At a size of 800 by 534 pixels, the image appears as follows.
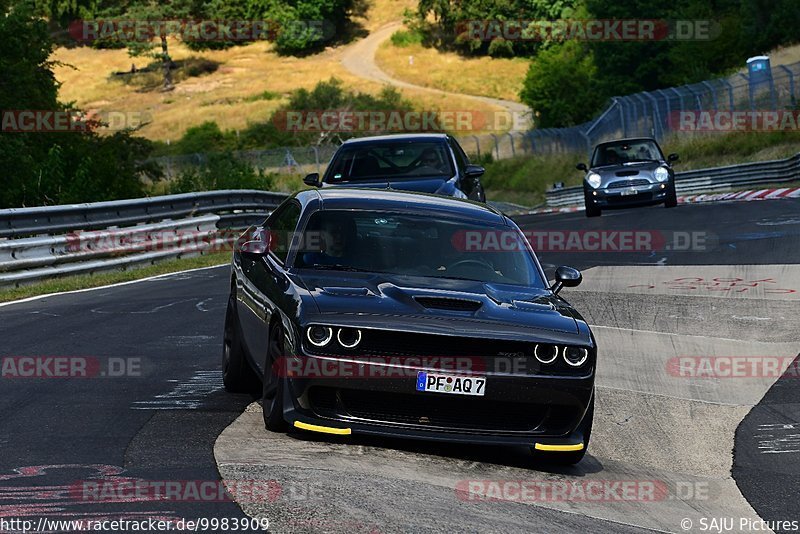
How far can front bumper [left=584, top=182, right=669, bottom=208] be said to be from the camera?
27.5m

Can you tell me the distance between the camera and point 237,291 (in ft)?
30.6

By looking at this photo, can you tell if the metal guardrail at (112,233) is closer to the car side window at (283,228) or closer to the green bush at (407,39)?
the car side window at (283,228)

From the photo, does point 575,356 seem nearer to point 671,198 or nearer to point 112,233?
point 112,233

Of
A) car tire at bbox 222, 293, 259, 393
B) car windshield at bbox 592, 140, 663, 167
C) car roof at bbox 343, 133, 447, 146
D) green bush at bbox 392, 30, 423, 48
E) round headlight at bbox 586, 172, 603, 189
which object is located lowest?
green bush at bbox 392, 30, 423, 48

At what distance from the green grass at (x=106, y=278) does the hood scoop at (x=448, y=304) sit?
938cm

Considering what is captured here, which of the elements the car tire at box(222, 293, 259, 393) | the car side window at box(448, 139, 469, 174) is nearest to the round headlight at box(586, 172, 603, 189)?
the car side window at box(448, 139, 469, 174)

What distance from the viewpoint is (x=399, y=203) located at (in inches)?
345

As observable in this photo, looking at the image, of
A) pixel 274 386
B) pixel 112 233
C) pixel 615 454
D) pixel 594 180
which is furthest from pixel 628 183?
pixel 274 386

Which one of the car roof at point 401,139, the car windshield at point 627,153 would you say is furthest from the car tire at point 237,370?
the car windshield at point 627,153

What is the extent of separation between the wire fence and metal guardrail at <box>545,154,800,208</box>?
8.99 feet

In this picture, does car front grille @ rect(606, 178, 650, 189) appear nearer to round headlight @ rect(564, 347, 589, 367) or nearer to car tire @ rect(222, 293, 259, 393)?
car tire @ rect(222, 293, 259, 393)

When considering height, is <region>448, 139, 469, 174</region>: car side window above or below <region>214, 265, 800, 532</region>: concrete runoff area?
below

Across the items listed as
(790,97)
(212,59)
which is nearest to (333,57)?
(212,59)

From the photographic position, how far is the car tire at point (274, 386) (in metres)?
7.32
